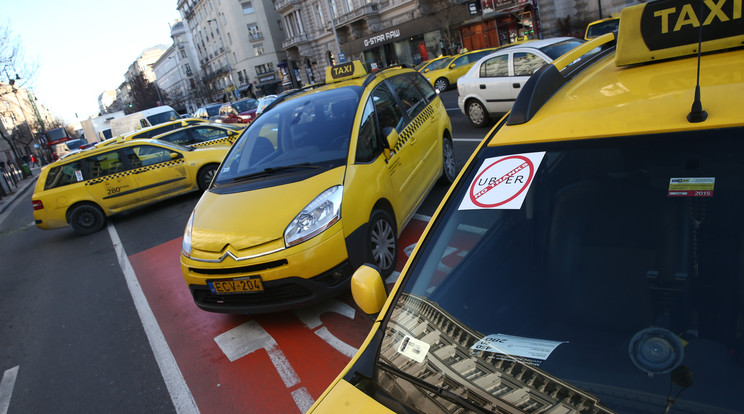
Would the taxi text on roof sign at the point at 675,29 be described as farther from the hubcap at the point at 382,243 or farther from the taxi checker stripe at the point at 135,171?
the taxi checker stripe at the point at 135,171

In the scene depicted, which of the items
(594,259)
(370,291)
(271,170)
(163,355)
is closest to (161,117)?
(271,170)

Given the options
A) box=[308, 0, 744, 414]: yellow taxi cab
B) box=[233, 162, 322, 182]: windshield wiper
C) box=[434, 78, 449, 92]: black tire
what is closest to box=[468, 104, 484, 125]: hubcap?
box=[233, 162, 322, 182]: windshield wiper

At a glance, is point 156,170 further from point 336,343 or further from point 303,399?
point 303,399

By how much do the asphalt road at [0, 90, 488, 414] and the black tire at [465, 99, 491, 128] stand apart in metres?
4.42

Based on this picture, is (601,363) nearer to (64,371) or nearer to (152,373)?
(152,373)

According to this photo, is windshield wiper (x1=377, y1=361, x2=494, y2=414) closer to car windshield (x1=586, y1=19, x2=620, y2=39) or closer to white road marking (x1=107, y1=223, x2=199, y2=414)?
white road marking (x1=107, y1=223, x2=199, y2=414)

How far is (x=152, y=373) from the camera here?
3818 millimetres

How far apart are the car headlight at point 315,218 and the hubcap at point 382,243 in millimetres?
455

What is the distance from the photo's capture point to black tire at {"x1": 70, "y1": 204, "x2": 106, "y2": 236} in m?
9.33

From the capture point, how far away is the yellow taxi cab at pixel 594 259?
1.34m

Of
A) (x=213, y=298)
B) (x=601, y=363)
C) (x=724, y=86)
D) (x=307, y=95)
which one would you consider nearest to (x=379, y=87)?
(x=307, y=95)

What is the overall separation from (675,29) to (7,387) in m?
5.51

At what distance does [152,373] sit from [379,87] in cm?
352

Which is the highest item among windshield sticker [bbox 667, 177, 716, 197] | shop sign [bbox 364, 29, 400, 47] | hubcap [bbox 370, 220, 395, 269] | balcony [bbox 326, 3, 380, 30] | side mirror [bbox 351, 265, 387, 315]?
balcony [bbox 326, 3, 380, 30]
